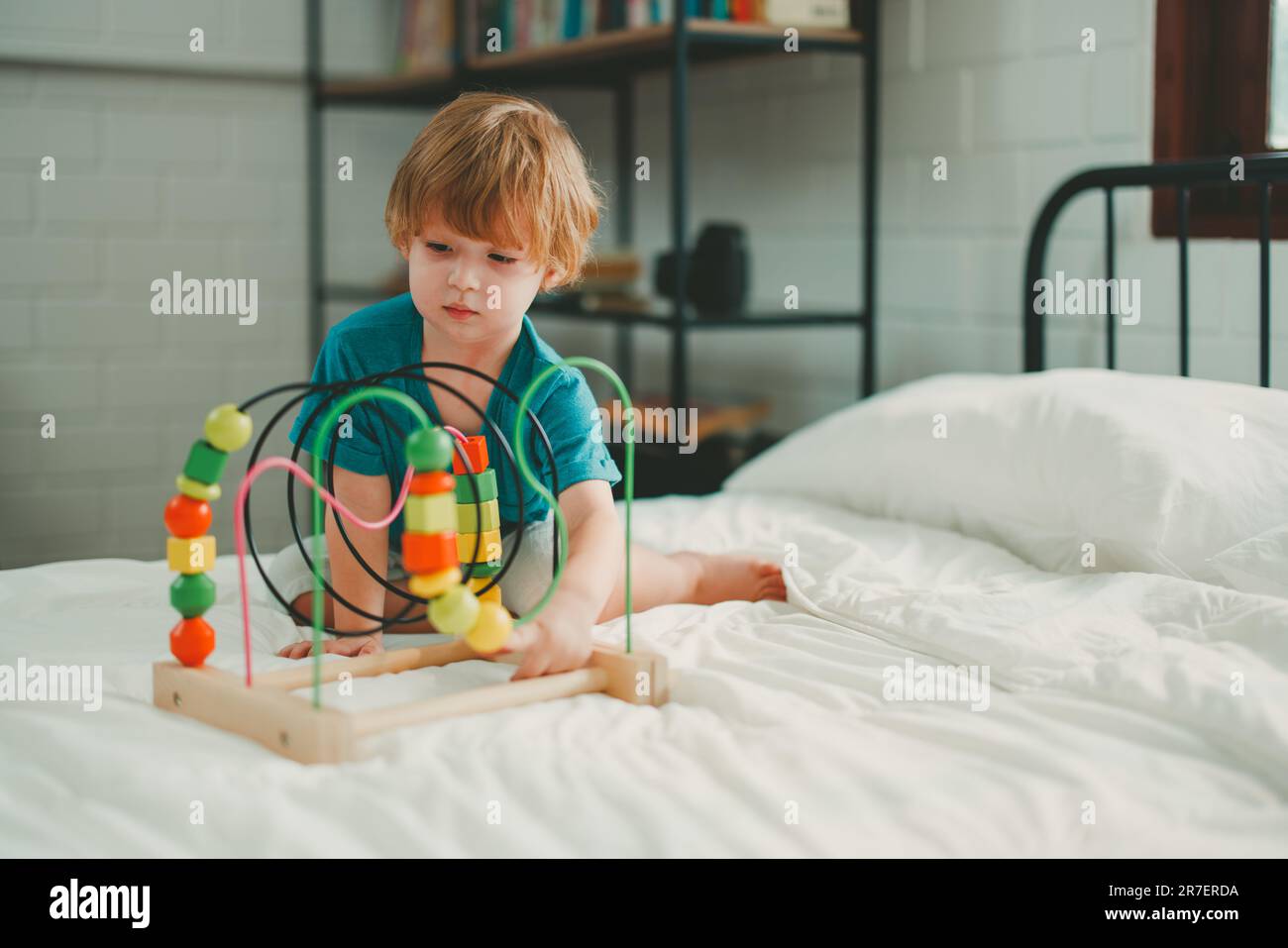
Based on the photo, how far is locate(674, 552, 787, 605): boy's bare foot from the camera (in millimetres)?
1438

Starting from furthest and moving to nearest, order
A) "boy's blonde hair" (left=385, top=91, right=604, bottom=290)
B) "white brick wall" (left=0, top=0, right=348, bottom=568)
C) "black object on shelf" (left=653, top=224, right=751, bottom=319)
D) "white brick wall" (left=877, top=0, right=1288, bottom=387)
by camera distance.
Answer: "white brick wall" (left=0, top=0, right=348, bottom=568) → "black object on shelf" (left=653, top=224, right=751, bottom=319) → "white brick wall" (left=877, top=0, right=1288, bottom=387) → "boy's blonde hair" (left=385, top=91, right=604, bottom=290)

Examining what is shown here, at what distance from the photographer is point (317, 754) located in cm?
94

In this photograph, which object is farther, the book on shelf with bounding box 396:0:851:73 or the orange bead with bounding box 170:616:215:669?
the book on shelf with bounding box 396:0:851:73

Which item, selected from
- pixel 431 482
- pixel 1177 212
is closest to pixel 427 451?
pixel 431 482

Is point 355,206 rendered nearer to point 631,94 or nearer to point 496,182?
point 631,94

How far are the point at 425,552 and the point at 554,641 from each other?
206 millimetres

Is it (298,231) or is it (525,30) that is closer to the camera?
(525,30)

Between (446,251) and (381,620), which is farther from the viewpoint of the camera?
(446,251)

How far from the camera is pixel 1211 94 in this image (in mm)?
1972

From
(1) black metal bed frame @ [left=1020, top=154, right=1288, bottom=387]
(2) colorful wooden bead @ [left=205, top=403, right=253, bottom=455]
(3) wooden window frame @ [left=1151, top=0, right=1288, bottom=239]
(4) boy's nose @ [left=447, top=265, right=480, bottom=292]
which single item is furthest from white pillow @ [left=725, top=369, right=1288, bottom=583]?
(2) colorful wooden bead @ [left=205, top=403, right=253, bottom=455]

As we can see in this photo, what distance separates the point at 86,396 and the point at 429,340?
1.81m

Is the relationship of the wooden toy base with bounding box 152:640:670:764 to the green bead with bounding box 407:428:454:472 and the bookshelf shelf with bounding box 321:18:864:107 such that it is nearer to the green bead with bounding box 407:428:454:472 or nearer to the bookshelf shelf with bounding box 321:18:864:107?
the green bead with bounding box 407:428:454:472
